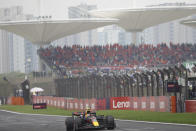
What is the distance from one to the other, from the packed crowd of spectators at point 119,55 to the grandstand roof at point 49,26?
414 centimetres

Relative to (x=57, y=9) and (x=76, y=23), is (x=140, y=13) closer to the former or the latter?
(x=76, y=23)

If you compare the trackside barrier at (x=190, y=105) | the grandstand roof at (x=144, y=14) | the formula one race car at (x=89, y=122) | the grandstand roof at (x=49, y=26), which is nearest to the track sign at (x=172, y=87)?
the trackside barrier at (x=190, y=105)

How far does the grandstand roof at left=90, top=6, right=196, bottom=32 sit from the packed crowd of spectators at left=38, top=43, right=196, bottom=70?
512 centimetres

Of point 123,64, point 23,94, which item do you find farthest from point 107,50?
point 23,94

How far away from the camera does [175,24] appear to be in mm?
194625

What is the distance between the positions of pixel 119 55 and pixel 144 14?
25.7 ft

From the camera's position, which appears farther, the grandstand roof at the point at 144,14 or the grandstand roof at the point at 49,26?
the grandstand roof at the point at 49,26

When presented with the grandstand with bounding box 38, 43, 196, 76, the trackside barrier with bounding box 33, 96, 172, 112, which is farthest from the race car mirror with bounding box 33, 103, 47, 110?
the grandstand with bounding box 38, 43, 196, 76

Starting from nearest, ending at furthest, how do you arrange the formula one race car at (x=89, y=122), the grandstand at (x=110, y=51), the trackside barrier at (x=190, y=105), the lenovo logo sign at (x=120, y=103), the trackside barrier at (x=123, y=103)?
1. the formula one race car at (x=89, y=122)
2. the trackside barrier at (x=190, y=105)
3. the trackside barrier at (x=123, y=103)
4. the lenovo logo sign at (x=120, y=103)
5. the grandstand at (x=110, y=51)

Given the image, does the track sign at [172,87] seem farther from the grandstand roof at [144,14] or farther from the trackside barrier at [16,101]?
the grandstand roof at [144,14]

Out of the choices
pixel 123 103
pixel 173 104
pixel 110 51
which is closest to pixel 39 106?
pixel 123 103

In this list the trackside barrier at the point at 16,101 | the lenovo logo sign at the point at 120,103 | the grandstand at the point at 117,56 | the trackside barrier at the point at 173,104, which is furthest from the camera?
the grandstand at the point at 117,56

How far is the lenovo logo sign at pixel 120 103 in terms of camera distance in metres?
36.4

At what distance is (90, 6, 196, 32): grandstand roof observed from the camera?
7938cm
